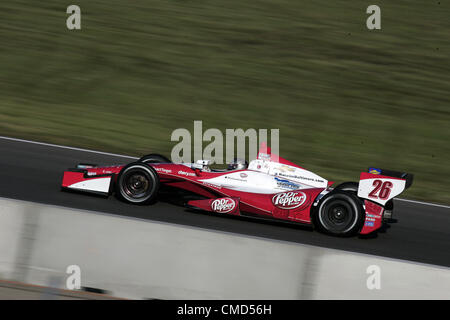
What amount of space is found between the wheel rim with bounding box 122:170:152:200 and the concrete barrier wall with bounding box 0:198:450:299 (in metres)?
2.65

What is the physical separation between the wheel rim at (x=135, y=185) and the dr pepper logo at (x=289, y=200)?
67.1 inches

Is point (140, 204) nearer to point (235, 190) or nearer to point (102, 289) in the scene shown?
point (235, 190)

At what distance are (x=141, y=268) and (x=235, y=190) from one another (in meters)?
2.79

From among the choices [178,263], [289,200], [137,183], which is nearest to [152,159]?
[137,183]

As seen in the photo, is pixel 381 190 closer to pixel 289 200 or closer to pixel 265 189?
pixel 289 200

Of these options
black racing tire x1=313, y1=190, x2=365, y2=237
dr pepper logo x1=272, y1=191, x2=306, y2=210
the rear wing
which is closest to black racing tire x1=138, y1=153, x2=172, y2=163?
dr pepper logo x1=272, y1=191, x2=306, y2=210

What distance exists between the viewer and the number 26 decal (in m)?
7.40

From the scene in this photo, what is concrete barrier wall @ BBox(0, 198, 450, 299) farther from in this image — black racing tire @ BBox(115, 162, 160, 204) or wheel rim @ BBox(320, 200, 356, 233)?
black racing tire @ BBox(115, 162, 160, 204)

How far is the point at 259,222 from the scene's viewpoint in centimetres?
786

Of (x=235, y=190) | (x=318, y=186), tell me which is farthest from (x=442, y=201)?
Result: (x=235, y=190)

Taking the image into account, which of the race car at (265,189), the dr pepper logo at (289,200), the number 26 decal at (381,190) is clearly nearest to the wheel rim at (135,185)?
the race car at (265,189)

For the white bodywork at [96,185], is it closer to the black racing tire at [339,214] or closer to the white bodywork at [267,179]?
the white bodywork at [267,179]

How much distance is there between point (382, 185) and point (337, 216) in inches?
26.7

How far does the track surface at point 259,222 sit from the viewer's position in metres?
7.27
